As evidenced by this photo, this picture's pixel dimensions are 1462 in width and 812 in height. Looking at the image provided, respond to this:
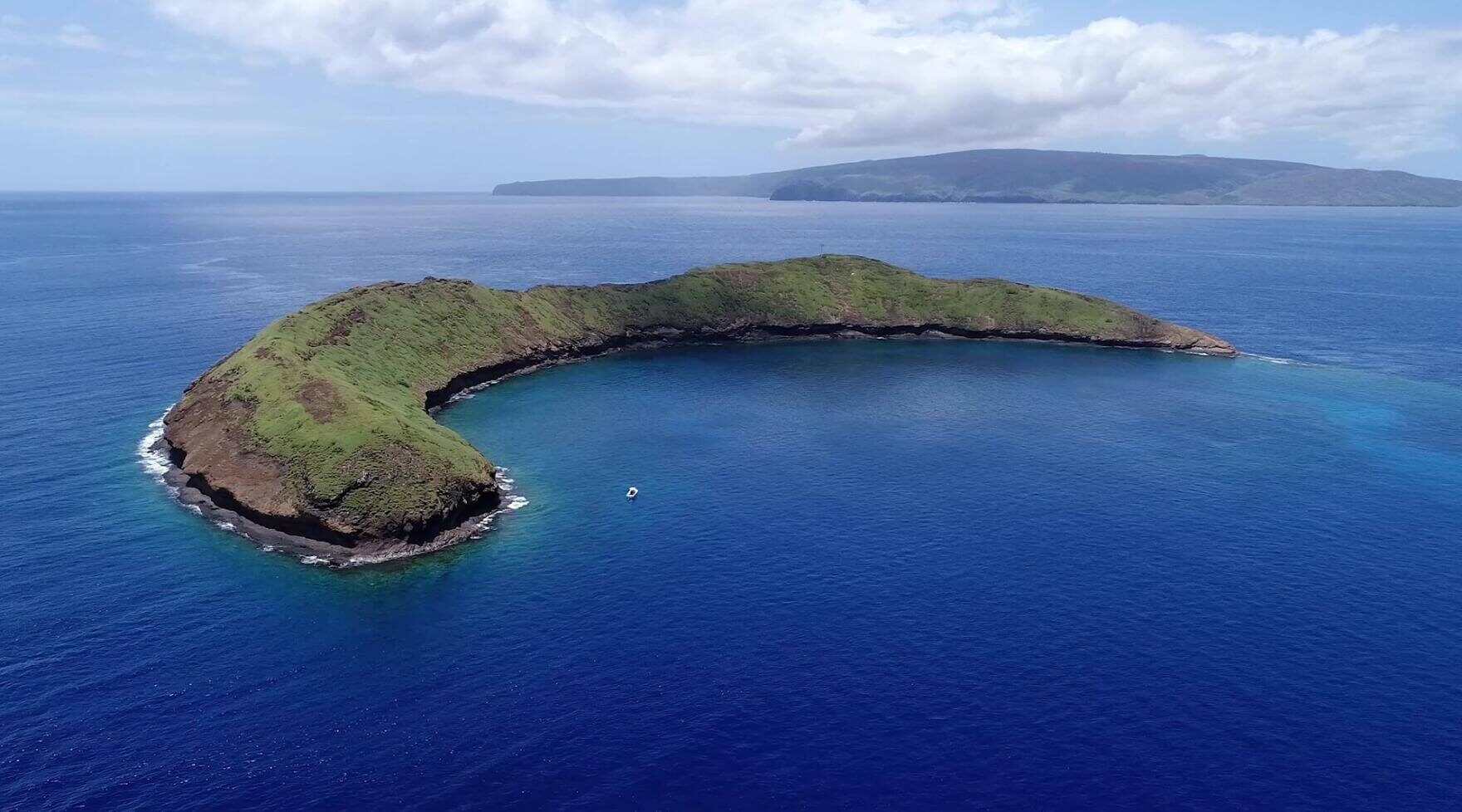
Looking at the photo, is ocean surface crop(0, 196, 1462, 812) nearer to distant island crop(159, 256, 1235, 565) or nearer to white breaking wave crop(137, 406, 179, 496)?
white breaking wave crop(137, 406, 179, 496)

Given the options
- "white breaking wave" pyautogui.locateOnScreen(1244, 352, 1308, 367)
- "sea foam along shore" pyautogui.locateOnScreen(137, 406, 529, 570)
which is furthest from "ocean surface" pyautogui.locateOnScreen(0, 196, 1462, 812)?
"white breaking wave" pyautogui.locateOnScreen(1244, 352, 1308, 367)

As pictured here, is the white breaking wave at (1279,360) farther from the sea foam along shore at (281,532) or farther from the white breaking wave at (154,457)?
the white breaking wave at (154,457)

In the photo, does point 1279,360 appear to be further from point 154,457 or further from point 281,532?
point 154,457

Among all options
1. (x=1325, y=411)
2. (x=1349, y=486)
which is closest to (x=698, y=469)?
(x=1349, y=486)

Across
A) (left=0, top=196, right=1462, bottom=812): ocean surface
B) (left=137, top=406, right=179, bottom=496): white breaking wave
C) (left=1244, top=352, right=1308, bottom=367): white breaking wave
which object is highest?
(left=1244, top=352, right=1308, bottom=367): white breaking wave

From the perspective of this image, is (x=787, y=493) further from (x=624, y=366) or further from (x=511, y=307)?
(x=511, y=307)

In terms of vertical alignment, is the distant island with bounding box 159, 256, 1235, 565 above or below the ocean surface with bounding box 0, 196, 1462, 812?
above

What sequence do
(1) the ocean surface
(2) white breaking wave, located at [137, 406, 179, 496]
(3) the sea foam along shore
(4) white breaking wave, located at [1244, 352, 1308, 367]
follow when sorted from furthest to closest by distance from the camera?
(4) white breaking wave, located at [1244, 352, 1308, 367], (2) white breaking wave, located at [137, 406, 179, 496], (3) the sea foam along shore, (1) the ocean surface

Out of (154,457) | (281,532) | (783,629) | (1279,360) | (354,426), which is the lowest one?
(783,629)

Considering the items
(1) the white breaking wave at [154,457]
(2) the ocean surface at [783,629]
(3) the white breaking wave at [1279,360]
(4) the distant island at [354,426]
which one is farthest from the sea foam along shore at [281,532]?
(3) the white breaking wave at [1279,360]

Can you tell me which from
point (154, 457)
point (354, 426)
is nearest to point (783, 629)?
point (354, 426)

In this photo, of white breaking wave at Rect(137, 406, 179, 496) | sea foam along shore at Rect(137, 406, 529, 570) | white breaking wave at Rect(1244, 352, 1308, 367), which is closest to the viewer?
sea foam along shore at Rect(137, 406, 529, 570)
